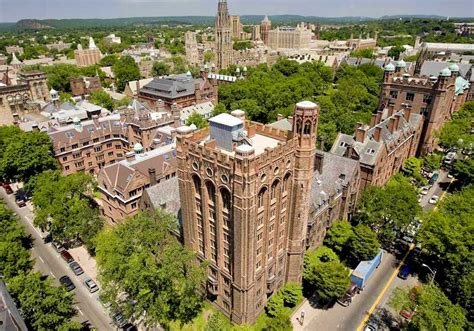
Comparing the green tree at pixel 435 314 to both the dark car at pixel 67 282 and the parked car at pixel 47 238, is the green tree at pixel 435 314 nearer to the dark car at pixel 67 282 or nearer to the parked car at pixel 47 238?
the dark car at pixel 67 282

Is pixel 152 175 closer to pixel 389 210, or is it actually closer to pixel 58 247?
pixel 58 247

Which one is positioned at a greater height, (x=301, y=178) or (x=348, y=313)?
(x=301, y=178)

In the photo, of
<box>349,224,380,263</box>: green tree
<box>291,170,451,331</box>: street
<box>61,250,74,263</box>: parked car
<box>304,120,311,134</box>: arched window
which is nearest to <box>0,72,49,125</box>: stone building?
<box>61,250,74,263</box>: parked car

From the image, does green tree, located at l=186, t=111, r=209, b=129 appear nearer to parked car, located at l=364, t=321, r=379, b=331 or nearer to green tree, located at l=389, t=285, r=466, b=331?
parked car, located at l=364, t=321, r=379, b=331

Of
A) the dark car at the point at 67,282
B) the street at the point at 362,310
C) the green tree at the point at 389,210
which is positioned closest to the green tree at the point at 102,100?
the dark car at the point at 67,282

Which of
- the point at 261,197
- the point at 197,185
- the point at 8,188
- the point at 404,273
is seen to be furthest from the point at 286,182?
the point at 8,188

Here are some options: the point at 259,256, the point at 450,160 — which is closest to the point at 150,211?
the point at 259,256
